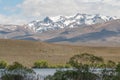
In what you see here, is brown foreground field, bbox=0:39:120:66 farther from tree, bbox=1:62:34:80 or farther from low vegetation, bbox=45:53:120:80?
low vegetation, bbox=45:53:120:80

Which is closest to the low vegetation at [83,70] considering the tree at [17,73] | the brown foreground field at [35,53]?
the tree at [17,73]

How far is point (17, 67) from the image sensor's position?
4088 cm

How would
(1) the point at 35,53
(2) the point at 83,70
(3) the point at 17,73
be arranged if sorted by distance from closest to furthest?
(2) the point at 83,70
(3) the point at 17,73
(1) the point at 35,53

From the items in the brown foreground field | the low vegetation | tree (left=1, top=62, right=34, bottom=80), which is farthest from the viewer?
the brown foreground field

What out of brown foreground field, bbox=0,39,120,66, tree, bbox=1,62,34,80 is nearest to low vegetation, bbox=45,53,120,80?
tree, bbox=1,62,34,80

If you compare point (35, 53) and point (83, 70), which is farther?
point (35, 53)

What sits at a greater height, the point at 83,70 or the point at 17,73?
the point at 83,70

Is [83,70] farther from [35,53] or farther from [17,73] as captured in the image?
[35,53]

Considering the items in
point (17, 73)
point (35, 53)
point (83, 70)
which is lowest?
point (35, 53)

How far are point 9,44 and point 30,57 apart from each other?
1235 inches

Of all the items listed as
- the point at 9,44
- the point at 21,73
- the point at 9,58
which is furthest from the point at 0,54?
the point at 21,73

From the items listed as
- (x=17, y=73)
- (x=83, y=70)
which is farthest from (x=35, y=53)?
(x=83, y=70)

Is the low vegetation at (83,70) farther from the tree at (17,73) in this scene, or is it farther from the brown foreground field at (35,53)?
the brown foreground field at (35,53)

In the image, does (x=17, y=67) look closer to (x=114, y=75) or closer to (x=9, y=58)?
(x=114, y=75)
